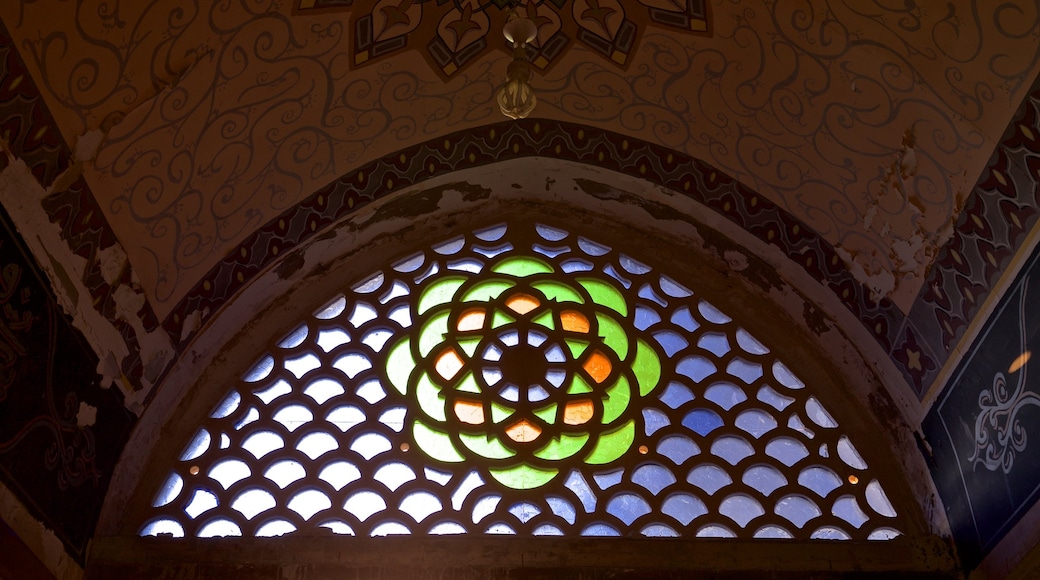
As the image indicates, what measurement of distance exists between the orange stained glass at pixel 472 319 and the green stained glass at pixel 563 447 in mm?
745

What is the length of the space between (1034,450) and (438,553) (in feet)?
7.84

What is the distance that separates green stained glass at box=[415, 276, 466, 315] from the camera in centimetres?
602

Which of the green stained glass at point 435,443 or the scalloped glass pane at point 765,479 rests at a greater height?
the green stained glass at point 435,443

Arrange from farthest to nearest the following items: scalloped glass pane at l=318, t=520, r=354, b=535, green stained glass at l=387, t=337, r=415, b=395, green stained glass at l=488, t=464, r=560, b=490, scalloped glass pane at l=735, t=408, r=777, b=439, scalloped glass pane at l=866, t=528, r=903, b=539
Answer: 1. green stained glass at l=387, t=337, r=415, b=395
2. scalloped glass pane at l=735, t=408, r=777, b=439
3. green stained glass at l=488, t=464, r=560, b=490
4. scalloped glass pane at l=866, t=528, r=903, b=539
5. scalloped glass pane at l=318, t=520, r=354, b=535

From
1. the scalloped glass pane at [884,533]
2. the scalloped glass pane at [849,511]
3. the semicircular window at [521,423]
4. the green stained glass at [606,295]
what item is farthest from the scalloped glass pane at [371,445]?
the scalloped glass pane at [884,533]

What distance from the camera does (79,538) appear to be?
16.0ft

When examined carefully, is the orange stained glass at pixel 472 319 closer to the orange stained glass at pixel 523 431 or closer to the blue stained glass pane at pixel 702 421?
the orange stained glass at pixel 523 431

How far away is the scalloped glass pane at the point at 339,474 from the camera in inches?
212

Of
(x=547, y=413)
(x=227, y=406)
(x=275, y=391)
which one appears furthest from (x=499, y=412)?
(x=227, y=406)

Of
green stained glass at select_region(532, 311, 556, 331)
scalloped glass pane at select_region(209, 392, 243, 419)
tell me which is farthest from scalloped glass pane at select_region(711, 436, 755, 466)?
scalloped glass pane at select_region(209, 392, 243, 419)

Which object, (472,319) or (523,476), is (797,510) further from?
(472,319)

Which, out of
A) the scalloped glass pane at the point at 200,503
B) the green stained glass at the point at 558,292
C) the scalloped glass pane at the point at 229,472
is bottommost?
the scalloped glass pane at the point at 200,503

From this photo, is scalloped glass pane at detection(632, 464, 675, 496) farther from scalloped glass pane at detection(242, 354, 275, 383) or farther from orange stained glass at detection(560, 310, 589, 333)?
scalloped glass pane at detection(242, 354, 275, 383)

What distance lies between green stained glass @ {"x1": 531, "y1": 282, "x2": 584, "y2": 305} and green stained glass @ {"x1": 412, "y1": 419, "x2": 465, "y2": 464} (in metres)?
0.96
